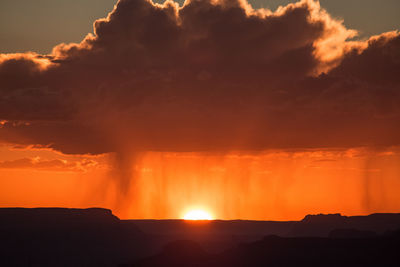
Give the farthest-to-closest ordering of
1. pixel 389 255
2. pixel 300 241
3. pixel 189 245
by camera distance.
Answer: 1. pixel 189 245
2. pixel 300 241
3. pixel 389 255

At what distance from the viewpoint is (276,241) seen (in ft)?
612

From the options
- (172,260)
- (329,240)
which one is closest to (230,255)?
(172,260)

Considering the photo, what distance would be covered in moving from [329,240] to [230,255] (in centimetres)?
3382

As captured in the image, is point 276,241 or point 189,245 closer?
point 276,241

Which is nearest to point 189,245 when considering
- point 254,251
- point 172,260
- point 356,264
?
point 172,260

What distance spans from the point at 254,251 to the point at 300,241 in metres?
15.7

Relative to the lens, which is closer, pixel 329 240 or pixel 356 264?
pixel 356 264

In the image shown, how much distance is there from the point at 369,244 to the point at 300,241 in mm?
22107

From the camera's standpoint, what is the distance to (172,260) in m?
192

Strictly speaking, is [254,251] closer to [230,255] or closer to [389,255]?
[230,255]

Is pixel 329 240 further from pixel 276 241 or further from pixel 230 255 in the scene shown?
pixel 230 255

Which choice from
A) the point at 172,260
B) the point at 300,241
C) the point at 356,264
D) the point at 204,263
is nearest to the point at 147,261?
the point at 172,260

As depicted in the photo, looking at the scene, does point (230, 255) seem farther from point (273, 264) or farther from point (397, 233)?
point (397, 233)

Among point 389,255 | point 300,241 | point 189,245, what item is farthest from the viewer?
point 189,245
